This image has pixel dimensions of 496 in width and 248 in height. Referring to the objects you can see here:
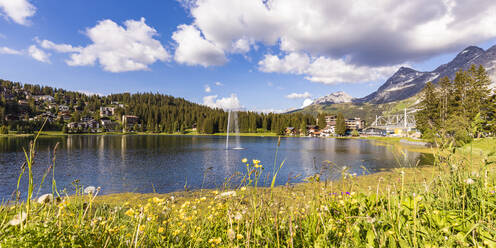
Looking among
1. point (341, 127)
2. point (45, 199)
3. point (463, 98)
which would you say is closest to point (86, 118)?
point (341, 127)

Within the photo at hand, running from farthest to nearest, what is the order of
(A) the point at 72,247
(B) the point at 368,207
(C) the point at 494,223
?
(B) the point at 368,207 < (C) the point at 494,223 < (A) the point at 72,247

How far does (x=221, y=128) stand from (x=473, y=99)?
12667cm

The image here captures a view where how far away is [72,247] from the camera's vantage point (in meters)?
1.68

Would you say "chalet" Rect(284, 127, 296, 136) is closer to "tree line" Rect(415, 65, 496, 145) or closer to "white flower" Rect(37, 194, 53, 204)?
"tree line" Rect(415, 65, 496, 145)

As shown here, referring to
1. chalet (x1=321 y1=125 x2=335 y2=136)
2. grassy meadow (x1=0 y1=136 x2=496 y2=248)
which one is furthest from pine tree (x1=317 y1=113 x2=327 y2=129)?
grassy meadow (x1=0 y1=136 x2=496 y2=248)

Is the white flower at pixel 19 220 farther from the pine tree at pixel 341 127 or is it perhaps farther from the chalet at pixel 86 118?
the chalet at pixel 86 118

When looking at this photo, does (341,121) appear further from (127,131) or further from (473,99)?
(127,131)

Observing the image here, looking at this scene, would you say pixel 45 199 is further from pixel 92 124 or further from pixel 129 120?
pixel 129 120

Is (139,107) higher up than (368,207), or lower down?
higher up

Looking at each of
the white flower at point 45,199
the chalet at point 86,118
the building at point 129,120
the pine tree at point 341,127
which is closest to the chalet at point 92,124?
the chalet at point 86,118

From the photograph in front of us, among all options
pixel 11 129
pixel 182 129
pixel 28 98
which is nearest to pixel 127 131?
pixel 182 129

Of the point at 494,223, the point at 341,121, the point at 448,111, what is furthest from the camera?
the point at 341,121

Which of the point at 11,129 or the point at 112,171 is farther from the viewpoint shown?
the point at 11,129

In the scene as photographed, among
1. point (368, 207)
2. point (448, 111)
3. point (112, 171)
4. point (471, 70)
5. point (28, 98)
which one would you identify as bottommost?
point (112, 171)
